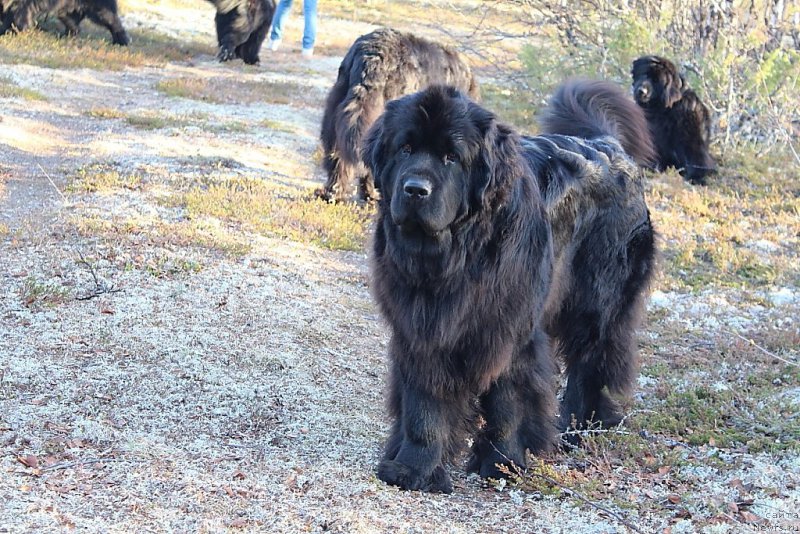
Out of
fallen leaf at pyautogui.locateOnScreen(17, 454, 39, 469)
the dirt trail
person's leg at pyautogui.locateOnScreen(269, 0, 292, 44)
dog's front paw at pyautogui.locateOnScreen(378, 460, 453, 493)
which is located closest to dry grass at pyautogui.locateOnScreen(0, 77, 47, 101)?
the dirt trail

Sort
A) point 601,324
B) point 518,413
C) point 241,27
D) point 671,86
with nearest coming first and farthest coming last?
point 518,413 < point 601,324 < point 671,86 < point 241,27

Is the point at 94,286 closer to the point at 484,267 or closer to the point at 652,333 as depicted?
the point at 484,267

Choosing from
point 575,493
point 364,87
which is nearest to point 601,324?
point 575,493

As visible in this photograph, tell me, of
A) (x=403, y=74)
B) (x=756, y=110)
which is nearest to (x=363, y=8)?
(x=756, y=110)

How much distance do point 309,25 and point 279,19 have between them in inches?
29.0

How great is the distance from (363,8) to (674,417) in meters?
20.8

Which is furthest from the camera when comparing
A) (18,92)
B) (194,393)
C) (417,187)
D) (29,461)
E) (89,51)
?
(89,51)

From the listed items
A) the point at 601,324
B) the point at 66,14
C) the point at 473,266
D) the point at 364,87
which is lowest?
the point at 601,324

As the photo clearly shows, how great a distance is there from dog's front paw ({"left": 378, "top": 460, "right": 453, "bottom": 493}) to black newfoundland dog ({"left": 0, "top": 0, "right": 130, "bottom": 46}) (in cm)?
1239

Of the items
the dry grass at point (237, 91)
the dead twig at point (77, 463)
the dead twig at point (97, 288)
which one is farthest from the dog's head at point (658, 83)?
the dead twig at point (77, 463)

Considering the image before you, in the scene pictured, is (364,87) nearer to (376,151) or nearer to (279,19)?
(376,151)

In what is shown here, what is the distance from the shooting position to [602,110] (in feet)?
17.1

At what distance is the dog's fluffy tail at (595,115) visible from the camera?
5.11 m

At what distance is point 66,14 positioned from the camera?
1464 centimetres
